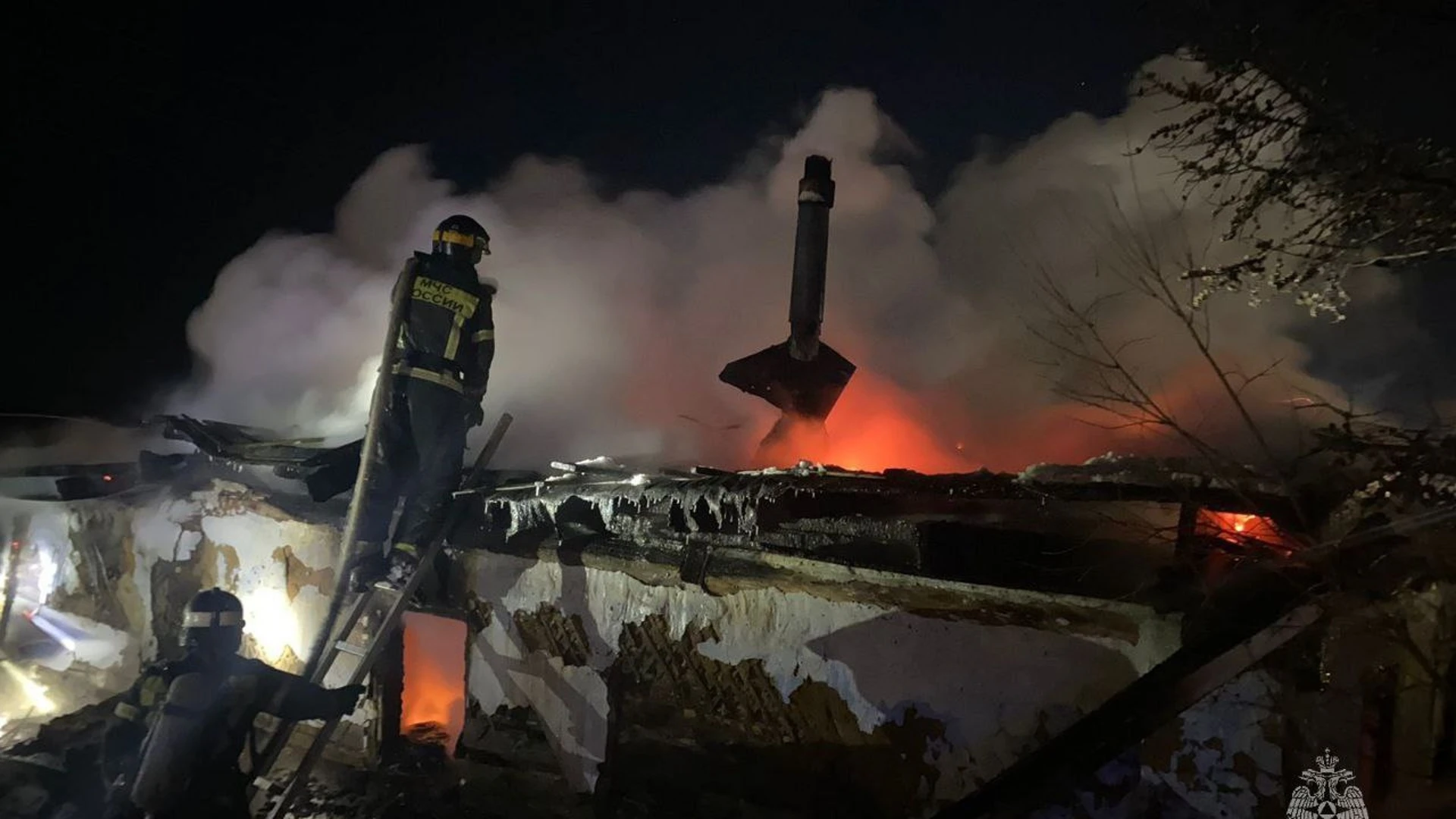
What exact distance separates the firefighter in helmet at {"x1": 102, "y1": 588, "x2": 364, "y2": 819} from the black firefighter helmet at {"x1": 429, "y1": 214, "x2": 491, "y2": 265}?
3466 millimetres

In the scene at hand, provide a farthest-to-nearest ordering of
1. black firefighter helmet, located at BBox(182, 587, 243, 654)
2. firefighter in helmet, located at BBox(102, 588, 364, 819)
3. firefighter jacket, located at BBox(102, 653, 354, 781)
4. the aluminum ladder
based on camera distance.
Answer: the aluminum ladder, black firefighter helmet, located at BBox(182, 587, 243, 654), firefighter jacket, located at BBox(102, 653, 354, 781), firefighter in helmet, located at BBox(102, 588, 364, 819)

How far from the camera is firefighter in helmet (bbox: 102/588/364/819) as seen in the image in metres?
5.10

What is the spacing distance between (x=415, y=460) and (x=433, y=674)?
5.21 metres

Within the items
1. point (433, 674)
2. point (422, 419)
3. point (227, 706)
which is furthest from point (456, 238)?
point (433, 674)

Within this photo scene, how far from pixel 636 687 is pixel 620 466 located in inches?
78.5

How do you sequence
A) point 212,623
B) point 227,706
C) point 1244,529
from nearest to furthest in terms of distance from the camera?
→ point 1244,529 → point 227,706 → point 212,623

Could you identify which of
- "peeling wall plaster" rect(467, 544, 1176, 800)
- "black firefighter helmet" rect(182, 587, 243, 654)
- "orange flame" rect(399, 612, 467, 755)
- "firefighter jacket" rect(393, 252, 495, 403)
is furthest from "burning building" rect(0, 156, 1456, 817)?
"black firefighter helmet" rect(182, 587, 243, 654)

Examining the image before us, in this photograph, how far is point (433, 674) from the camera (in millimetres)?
11078

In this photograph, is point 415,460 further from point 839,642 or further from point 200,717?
point 839,642

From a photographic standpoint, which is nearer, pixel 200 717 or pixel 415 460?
pixel 200 717

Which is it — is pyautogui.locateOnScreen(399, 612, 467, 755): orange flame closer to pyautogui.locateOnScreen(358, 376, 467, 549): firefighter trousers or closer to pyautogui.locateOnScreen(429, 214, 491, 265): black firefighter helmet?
pyautogui.locateOnScreen(358, 376, 467, 549): firefighter trousers

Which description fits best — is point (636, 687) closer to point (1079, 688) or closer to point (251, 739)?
point (251, 739)

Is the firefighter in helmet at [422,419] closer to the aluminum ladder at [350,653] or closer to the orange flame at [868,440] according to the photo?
the aluminum ladder at [350,653]

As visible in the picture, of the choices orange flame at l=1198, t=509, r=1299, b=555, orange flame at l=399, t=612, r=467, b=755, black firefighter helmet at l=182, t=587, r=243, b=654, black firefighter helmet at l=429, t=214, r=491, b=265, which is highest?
black firefighter helmet at l=429, t=214, r=491, b=265
